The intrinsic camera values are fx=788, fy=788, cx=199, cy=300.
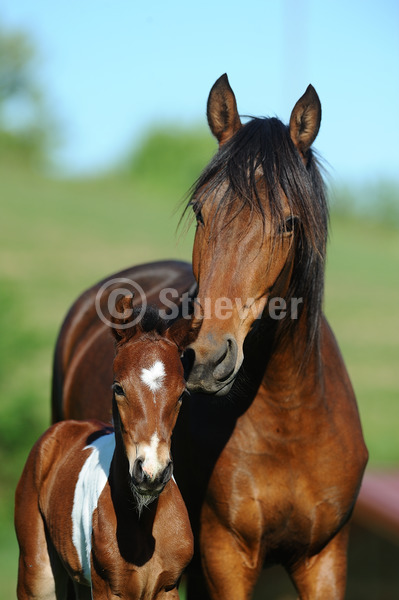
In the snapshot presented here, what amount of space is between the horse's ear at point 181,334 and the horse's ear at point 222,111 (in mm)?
890

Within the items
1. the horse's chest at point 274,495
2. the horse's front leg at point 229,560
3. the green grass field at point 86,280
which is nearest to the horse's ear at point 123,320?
the horse's chest at point 274,495

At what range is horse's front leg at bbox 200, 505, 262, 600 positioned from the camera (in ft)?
10.7

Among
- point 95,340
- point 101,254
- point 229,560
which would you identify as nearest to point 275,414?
point 229,560

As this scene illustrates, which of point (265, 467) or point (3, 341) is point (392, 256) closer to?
point (3, 341)

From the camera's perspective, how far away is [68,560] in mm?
3039

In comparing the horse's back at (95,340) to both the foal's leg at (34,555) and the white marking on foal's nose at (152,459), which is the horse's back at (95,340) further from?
the white marking on foal's nose at (152,459)

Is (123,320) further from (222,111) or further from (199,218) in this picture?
(222,111)

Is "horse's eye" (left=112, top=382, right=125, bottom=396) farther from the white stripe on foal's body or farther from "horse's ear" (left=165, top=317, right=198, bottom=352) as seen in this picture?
the white stripe on foal's body

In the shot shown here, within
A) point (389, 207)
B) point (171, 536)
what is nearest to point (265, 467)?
point (171, 536)

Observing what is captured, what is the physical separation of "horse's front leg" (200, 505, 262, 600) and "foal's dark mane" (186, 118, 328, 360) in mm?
828

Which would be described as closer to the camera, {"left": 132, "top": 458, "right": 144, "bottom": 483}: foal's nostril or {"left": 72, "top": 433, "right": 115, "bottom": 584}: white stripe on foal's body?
{"left": 132, "top": 458, "right": 144, "bottom": 483}: foal's nostril

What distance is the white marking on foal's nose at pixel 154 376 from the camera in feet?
8.48

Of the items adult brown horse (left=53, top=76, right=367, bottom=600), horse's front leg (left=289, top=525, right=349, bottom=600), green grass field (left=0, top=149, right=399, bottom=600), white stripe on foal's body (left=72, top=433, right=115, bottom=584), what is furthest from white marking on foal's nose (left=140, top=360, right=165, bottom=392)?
green grass field (left=0, top=149, right=399, bottom=600)

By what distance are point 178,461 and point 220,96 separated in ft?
5.07
